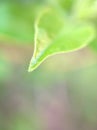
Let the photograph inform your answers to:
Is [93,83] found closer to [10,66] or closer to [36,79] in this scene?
[36,79]

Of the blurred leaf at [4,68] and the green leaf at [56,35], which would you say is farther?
the blurred leaf at [4,68]

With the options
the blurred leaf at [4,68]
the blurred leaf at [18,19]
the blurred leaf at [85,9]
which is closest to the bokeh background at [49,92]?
the blurred leaf at [4,68]

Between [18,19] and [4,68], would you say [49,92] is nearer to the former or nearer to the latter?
[4,68]

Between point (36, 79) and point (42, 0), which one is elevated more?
point (42, 0)

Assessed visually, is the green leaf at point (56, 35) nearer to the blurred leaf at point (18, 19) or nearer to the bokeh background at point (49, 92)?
the blurred leaf at point (18, 19)

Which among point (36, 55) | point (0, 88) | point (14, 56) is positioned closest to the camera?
point (36, 55)

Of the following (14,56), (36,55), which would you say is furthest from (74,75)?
(36,55)
